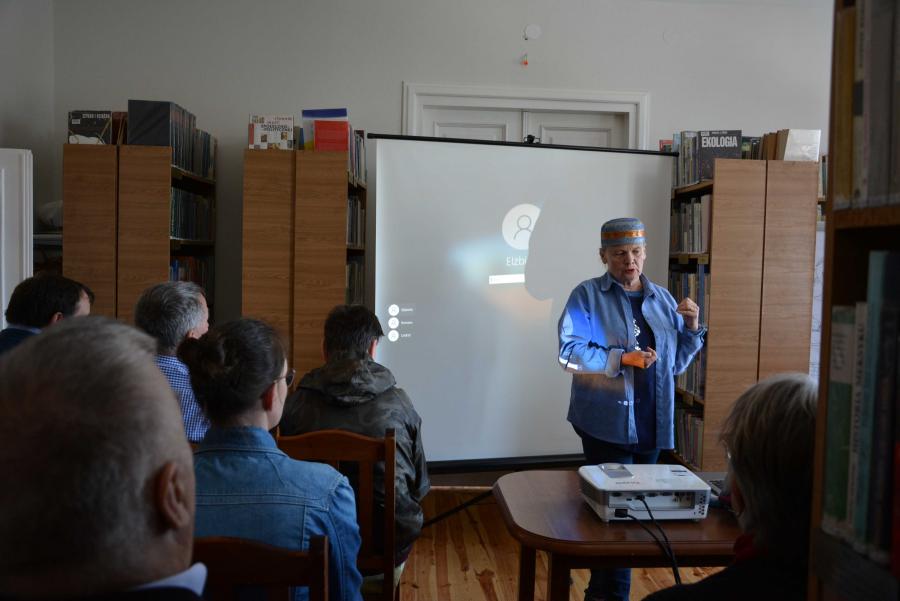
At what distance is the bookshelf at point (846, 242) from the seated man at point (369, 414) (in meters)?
1.32

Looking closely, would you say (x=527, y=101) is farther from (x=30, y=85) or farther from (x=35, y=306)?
(x=35, y=306)

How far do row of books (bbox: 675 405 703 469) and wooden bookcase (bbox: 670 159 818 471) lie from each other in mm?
223

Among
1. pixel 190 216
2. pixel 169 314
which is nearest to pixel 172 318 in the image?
pixel 169 314

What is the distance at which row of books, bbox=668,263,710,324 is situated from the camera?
3.51m

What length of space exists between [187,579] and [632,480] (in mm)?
1211

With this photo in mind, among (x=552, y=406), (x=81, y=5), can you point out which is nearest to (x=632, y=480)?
(x=552, y=406)

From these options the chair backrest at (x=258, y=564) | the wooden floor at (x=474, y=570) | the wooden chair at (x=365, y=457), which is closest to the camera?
the chair backrest at (x=258, y=564)

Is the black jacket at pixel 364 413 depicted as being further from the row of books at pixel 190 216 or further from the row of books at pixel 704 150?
the row of books at pixel 704 150

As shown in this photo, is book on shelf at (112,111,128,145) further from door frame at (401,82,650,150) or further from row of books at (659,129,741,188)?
row of books at (659,129,741,188)

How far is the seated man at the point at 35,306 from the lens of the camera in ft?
7.68

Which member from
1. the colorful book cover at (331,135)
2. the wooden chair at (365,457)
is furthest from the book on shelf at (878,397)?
the colorful book cover at (331,135)

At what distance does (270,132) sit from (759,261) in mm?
2540

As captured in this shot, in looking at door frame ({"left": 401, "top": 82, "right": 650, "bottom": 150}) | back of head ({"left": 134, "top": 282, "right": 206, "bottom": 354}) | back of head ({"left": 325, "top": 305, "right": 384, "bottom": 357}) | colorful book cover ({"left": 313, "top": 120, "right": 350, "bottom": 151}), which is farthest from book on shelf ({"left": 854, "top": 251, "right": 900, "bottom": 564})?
door frame ({"left": 401, "top": 82, "right": 650, "bottom": 150})

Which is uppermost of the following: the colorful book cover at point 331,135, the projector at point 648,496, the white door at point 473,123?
the white door at point 473,123
